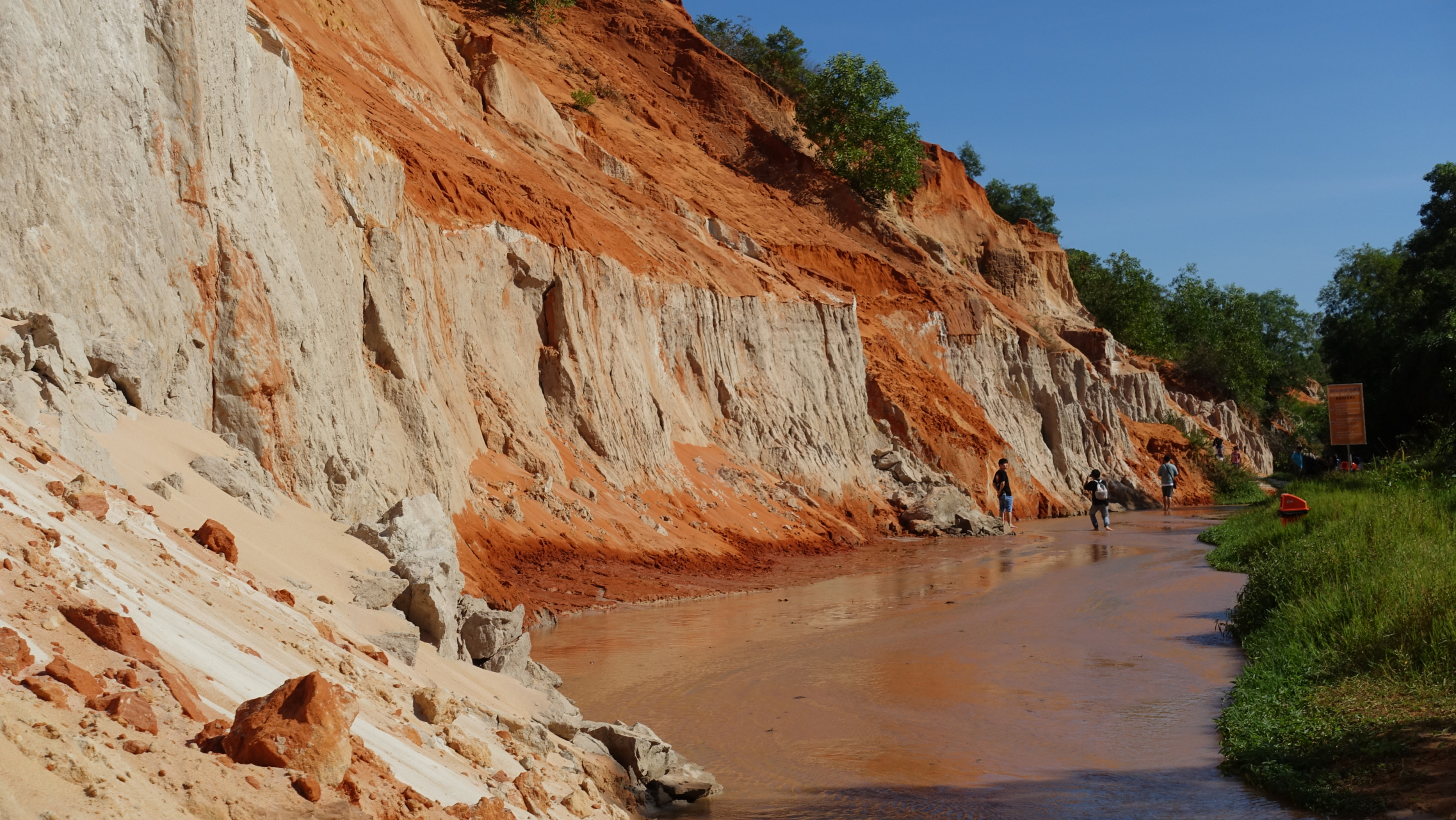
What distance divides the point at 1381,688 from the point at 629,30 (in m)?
38.5

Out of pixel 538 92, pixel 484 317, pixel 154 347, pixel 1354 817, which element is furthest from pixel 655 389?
pixel 1354 817

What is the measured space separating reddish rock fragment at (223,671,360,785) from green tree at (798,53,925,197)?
38377 millimetres

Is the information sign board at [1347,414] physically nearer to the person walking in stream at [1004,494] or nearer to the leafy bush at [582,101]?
the person walking in stream at [1004,494]

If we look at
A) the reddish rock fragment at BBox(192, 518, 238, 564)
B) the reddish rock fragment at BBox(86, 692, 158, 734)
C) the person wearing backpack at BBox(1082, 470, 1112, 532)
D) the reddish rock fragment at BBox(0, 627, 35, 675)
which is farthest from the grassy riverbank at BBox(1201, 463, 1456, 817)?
the person wearing backpack at BBox(1082, 470, 1112, 532)

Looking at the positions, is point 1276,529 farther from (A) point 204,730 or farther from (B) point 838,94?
(B) point 838,94

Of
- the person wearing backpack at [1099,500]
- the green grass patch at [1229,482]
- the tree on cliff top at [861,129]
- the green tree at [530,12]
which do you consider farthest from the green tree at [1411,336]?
the green tree at [530,12]

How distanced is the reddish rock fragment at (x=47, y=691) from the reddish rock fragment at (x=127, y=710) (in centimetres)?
12

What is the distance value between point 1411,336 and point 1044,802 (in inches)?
1234

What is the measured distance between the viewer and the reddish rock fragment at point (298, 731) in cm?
377

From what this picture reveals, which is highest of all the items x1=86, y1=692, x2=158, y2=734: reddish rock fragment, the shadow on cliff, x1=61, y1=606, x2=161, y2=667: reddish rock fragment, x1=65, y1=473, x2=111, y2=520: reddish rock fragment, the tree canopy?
the tree canopy

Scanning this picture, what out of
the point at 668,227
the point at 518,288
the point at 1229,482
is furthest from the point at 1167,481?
the point at 518,288

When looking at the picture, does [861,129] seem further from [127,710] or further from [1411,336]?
[127,710]

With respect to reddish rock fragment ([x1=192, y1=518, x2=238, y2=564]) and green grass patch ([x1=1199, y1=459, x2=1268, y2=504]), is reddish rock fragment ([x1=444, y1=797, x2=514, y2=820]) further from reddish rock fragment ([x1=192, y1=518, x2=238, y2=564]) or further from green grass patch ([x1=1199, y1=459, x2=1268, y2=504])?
green grass patch ([x1=1199, y1=459, x2=1268, y2=504])

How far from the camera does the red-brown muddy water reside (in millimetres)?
6766
